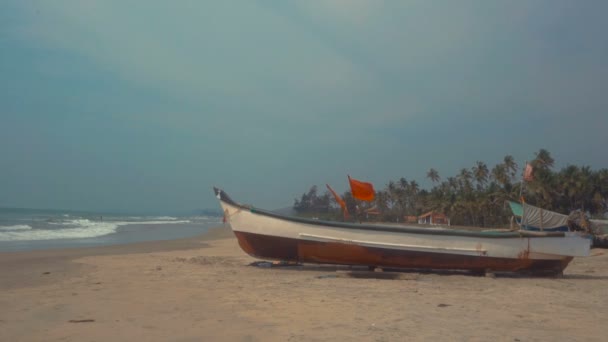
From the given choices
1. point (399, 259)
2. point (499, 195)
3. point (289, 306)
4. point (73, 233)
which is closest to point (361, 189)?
point (399, 259)

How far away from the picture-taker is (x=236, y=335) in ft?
16.4

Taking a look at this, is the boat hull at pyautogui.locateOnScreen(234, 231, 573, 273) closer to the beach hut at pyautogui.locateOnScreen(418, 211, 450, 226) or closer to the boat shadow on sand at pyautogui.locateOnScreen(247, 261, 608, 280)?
the boat shadow on sand at pyautogui.locateOnScreen(247, 261, 608, 280)

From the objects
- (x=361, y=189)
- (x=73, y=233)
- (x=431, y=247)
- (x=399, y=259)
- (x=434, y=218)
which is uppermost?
(x=361, y=189)

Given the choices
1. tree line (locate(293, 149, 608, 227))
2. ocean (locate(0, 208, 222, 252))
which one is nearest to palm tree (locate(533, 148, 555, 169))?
tree line (locate(293, 149, 608, 227))

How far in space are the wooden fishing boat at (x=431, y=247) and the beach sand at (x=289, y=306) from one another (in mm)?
393

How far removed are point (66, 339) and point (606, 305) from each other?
7.37 m

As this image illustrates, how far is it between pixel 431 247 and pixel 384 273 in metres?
1.24

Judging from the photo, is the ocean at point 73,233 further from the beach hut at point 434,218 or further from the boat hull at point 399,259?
the beach hut at point 434,218

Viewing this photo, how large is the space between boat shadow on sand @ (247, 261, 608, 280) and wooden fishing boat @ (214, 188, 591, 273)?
19cm

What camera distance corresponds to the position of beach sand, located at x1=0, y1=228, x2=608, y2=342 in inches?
201

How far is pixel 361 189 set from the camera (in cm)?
1192

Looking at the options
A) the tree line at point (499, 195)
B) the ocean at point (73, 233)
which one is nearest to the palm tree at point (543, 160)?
the tree line at point (499, 195)

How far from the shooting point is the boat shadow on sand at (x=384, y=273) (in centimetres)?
1004

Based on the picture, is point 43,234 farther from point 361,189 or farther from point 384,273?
point 384,273
